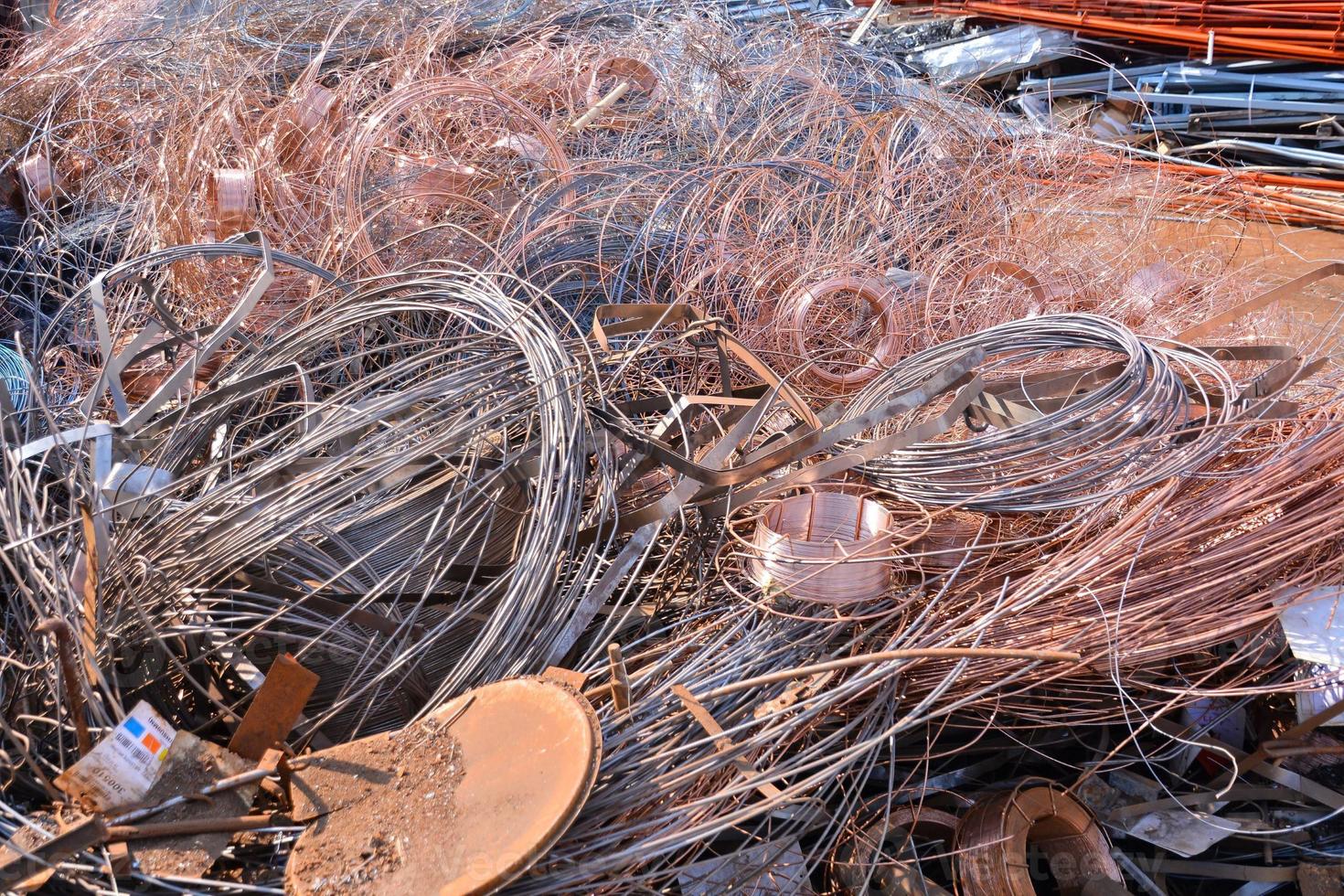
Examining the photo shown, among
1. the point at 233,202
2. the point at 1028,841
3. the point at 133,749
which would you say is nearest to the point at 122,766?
the point at 133,749

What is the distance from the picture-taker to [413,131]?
460 cm

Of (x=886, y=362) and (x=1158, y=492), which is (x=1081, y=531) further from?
(x=886, y=362)

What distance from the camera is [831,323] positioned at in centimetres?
410

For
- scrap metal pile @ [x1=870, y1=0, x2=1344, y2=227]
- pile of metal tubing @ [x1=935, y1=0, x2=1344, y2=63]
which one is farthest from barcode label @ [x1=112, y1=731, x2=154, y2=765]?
pile of metal tubing @ [x1=935, y1=0, x2=1344, y2=63]

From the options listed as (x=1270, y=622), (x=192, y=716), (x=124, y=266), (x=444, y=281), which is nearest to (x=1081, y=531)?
(x=1270, y=622)

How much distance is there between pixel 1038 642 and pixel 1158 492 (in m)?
0.67

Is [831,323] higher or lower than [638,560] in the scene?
lower

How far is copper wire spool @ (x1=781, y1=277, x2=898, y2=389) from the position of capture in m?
3.85

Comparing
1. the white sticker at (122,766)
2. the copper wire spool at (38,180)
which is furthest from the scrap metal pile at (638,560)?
the copper wire spool at (38,180)

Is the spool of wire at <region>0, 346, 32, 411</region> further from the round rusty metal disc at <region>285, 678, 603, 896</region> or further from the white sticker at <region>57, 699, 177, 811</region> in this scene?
the round rusty metal disc at <region>285, 678, 603, 896</region>

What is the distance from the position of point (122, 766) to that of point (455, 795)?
0.61m

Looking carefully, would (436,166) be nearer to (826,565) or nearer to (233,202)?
(233,202)

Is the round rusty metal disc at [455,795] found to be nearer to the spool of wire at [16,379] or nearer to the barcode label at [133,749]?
the barcode label at [133,749]

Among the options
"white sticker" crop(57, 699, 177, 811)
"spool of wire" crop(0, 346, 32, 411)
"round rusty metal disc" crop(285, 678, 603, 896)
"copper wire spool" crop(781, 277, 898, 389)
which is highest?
"white sticker" crop(57, 699, 177, 811)
